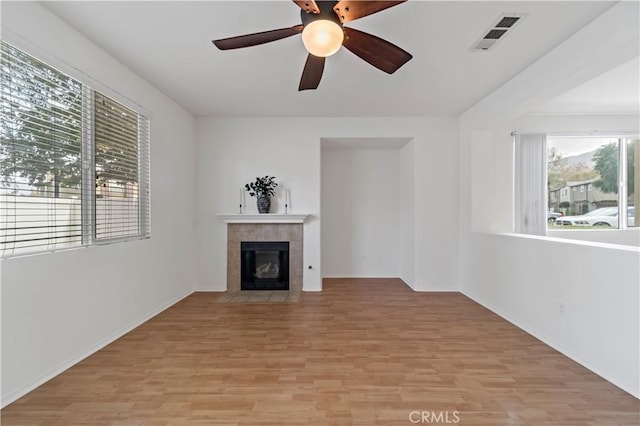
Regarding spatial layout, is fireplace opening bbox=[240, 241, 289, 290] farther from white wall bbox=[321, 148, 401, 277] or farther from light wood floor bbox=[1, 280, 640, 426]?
light wood floor bbox=[1, 280, 640, 426]

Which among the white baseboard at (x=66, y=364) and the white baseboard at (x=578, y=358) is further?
the white baseboard at (x=578, y=358)

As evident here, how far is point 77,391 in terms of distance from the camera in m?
2.15

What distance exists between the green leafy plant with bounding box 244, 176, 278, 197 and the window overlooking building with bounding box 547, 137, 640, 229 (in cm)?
421

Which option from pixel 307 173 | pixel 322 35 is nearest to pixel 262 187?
pixel 307 173

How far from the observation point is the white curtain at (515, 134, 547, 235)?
4660 millimetres

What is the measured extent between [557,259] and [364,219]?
3239 mm

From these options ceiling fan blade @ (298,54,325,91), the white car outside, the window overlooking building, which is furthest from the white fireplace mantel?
the white car outside

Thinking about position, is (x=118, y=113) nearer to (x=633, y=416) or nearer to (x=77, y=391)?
(x=77, y=391)

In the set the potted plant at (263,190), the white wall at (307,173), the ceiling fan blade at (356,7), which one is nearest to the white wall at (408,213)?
the white wall at (307,173)

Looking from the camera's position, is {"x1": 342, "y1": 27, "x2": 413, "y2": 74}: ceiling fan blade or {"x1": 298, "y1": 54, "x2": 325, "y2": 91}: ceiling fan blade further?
{"x1": 298, "y1": 54, "x2": 325, "y2": 91}: ceiling fan blade

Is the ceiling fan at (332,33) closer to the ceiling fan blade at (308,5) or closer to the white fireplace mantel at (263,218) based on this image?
the ceiling fan blade at (308,5)

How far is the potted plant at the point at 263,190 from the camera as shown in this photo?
15.7 feet

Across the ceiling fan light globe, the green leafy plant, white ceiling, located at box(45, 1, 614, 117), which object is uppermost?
white ceiling, located at box(45, 1, 614, 117)

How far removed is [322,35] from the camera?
5.71 ft
